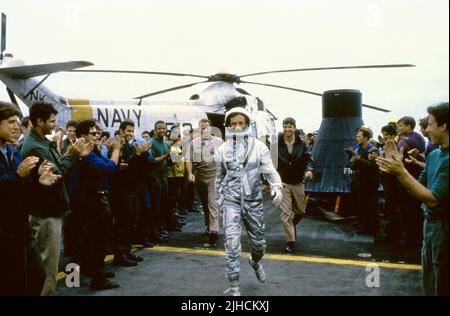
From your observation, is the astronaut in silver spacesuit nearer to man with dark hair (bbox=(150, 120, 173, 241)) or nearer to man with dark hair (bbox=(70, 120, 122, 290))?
man with dark hair (bbox=(70, 120, 122, 290))

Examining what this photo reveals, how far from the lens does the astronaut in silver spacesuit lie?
4277 mm

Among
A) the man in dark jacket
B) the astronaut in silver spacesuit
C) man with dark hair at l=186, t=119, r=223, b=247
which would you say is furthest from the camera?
man with dark hair at l=186, t=119, r=223, b=247

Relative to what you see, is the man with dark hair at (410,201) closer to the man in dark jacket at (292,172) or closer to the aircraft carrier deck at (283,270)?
the aircraft carrier deck at (283,270)

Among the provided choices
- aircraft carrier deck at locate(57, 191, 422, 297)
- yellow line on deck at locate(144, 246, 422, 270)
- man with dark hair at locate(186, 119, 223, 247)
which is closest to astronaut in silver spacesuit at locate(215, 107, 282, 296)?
aircraft carrier deck at locate(57, 191, 422, 297)

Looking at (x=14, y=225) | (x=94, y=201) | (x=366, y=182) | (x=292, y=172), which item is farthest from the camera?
(x=366, y=182)

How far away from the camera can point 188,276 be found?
465cm

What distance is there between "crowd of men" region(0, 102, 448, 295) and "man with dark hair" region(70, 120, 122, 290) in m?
0.01

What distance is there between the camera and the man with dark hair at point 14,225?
8.93 ft

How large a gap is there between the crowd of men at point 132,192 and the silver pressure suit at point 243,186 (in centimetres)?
3

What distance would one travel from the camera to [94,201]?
4.30 meters

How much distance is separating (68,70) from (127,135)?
6303 millimetres

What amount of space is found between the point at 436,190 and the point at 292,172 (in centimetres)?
347

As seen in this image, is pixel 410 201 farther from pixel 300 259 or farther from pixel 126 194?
pixel 126 194

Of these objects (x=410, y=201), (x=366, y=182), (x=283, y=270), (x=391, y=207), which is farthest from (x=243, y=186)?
(x=366, y=182)
